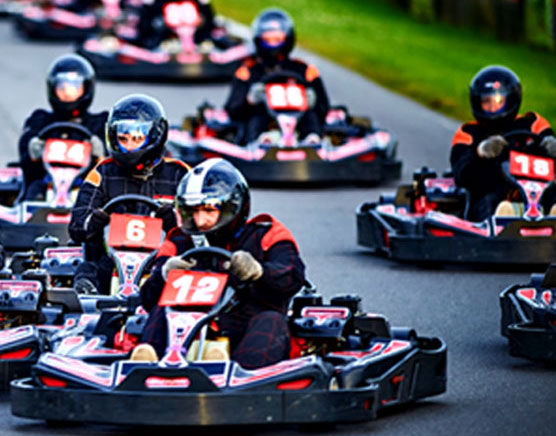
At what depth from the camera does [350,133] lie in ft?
51.7

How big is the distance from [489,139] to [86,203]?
3441mm

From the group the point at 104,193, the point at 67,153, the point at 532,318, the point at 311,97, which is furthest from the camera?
the point at 311,97

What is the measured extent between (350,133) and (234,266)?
8.77 meters

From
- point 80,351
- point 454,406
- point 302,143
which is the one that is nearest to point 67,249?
point 80,351

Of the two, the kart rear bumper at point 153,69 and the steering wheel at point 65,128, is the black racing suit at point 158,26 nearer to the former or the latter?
the kart rear bumper at point 153,69

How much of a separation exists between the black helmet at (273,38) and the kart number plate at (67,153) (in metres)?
4.05

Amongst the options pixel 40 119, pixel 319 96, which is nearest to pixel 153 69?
pixel 319 96

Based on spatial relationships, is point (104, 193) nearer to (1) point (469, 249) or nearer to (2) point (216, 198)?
(2) point (216, 198)

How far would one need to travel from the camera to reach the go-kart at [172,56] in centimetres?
2139

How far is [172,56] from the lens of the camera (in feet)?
70.8

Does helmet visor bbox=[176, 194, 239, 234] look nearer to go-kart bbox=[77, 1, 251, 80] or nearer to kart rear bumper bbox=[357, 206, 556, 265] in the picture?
kart rear bumper bbox=[357, 206, 556, 265]

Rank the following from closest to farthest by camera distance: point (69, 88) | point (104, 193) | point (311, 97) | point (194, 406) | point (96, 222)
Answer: point (194, 406) → point (96, 222) → point (104, 193) → point (69, 88) → point (311, 97)

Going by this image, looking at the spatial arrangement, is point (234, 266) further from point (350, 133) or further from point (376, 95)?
point (376, 95)

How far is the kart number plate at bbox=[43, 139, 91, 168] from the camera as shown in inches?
476
